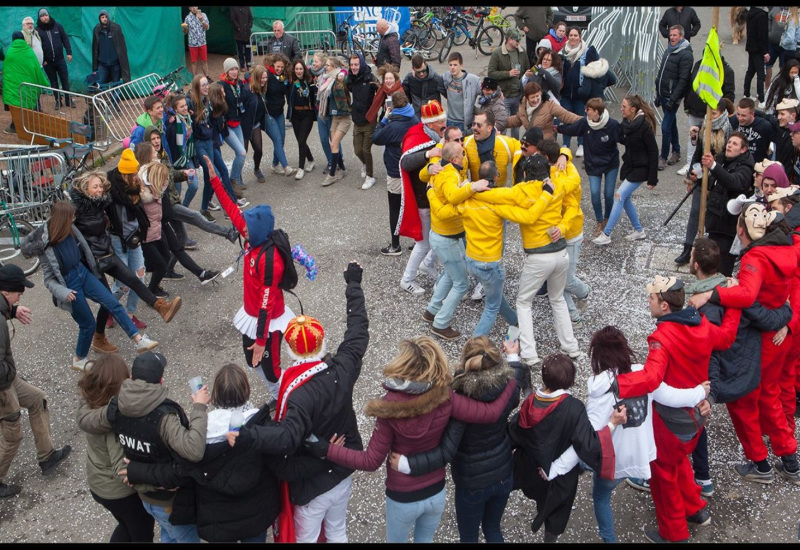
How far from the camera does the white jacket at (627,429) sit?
13.1 feet

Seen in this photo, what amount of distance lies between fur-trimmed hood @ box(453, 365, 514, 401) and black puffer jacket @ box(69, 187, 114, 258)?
407 centimetres

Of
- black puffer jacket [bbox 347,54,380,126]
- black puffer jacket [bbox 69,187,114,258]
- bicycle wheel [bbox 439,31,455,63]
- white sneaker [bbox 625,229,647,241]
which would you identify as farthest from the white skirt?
bicycle wheel [bbox 439,31,455,63]

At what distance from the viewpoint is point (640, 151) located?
7.78 metres

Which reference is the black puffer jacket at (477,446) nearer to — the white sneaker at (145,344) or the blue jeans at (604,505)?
the blue jeans at (604,505)

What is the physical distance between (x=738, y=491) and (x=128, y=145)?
6.96 m

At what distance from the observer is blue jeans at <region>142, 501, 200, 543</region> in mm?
4008

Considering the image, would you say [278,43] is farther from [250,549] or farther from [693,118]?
[250,549]

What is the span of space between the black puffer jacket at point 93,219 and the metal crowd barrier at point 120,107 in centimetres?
552

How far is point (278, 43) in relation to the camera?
11.8 m

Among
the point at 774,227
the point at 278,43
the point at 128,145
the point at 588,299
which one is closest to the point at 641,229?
the point at 588,299

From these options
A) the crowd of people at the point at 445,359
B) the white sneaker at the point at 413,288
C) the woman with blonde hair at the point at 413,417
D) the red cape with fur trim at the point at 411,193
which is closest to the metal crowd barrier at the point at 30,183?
the crowd of people at the point at 445,359

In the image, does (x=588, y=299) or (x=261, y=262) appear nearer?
(x=261, y=262)

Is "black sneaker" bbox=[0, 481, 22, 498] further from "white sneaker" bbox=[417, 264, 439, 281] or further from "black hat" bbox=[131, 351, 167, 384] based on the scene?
"white sneaker" bbox=[417, 264, 439, 281]

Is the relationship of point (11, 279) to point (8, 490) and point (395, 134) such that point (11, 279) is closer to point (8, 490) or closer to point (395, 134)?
point (8, 490)
